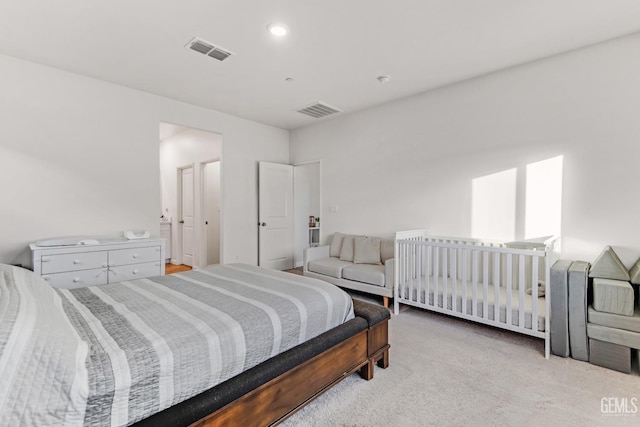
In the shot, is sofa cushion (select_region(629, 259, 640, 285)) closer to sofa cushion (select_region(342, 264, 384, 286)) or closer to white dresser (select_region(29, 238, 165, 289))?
sofa cushion (select_region(342, 264, 384, 286))

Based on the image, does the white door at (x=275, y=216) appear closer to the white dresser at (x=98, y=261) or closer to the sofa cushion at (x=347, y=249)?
the sofa cushion at (x=347, y=249)

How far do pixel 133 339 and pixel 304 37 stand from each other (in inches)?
102

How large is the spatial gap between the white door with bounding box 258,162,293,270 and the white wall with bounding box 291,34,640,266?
106 cm

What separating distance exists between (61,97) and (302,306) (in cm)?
359

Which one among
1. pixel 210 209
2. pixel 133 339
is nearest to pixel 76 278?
pixel 133 339

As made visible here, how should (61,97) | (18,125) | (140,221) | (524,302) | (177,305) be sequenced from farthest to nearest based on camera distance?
(140,221) → (61,97) → (18,125) → (524,302) → (177,305)

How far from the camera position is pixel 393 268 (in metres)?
3.39

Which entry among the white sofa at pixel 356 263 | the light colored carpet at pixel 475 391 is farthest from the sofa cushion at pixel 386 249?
the light colored carpet at pixel 475 391

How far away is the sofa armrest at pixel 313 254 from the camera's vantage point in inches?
173

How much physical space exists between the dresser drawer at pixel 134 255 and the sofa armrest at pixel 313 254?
6.32 feet

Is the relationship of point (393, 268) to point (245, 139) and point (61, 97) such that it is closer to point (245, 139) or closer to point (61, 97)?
point (245, 139)

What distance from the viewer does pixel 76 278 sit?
9.65ft

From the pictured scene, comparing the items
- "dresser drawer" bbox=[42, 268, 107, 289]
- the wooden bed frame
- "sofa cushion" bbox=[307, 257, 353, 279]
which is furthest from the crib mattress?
"dresser drawer" bbox=[42, 268, 107, 289]

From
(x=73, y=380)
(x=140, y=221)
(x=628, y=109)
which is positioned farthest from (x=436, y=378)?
(x=140, y=221)
